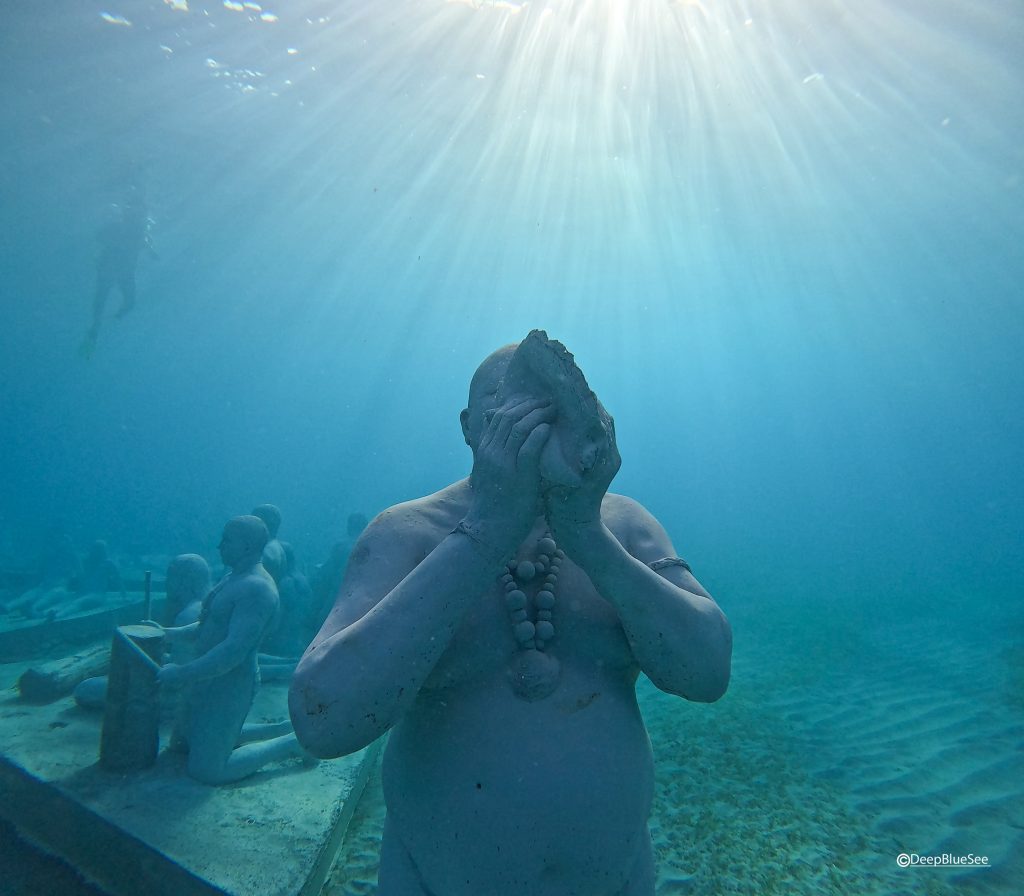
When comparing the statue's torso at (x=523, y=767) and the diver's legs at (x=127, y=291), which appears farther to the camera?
the diver's legs at (x=127, y=291)

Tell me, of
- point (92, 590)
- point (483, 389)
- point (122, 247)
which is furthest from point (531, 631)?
point (122, 247)

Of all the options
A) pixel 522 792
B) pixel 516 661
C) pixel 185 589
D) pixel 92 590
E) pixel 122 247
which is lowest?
pixel 92 590

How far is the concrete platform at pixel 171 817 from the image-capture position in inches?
123

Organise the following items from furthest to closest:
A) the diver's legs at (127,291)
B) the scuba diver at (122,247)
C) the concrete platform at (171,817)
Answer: the scuba diver at (122,247)
the diver's legs at (127,291)
the concrete platform at (171,817)

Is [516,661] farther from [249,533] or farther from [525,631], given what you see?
[249,533]

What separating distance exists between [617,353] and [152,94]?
200ft

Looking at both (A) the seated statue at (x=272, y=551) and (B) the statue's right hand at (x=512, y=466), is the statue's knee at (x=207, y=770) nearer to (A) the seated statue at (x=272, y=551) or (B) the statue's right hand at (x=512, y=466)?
(A) the seated statue at (x=272, y=551)

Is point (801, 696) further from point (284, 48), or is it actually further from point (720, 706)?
point (284, 48)

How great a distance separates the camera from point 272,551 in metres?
7.21

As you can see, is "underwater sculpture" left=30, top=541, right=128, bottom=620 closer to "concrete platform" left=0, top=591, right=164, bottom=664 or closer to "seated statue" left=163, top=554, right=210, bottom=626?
"concrete platform" left=0, top=591, right=164, bottom=664

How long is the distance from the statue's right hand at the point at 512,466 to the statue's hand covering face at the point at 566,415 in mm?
28

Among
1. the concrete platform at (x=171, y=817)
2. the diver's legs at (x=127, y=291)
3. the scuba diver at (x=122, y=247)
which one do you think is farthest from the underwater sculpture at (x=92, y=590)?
the scuba diver at (x=122, y=247)

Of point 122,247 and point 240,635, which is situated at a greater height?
point 122,247

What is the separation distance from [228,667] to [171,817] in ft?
3.15
